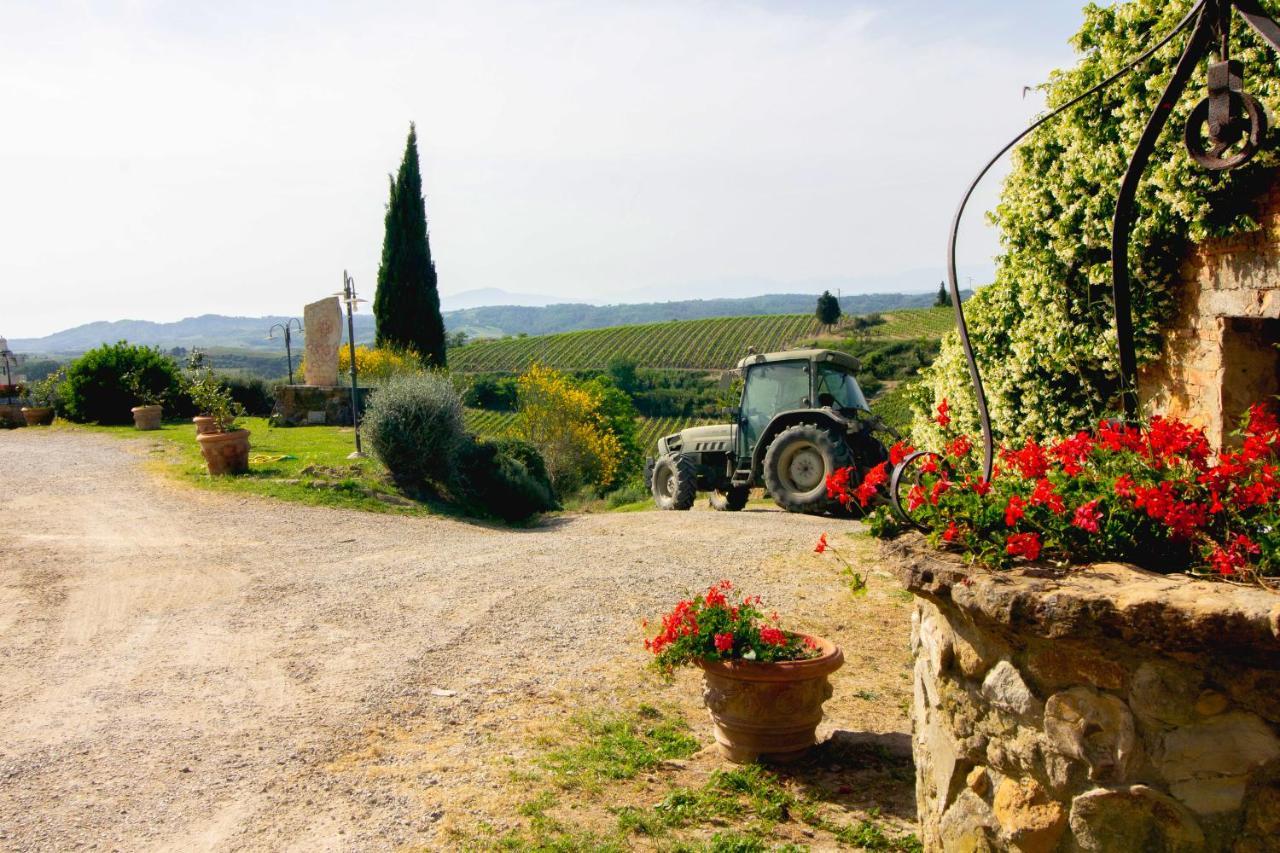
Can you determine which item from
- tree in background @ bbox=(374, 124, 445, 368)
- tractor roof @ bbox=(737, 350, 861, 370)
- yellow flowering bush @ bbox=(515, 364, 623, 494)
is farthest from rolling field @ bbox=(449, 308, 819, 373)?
tractor roof @ bbox=(737, 350, 861, 370)

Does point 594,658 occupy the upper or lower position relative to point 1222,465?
lower

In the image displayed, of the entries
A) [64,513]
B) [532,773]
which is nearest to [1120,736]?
[532,773]

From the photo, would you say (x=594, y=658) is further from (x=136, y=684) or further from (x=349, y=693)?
(x=136, y=684)

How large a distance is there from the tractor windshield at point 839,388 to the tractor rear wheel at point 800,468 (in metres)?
0.84

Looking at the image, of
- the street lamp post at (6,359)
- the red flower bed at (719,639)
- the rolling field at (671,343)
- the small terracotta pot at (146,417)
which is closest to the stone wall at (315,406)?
the small terracotta pot at (146,417)

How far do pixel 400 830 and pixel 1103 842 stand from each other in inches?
97.6

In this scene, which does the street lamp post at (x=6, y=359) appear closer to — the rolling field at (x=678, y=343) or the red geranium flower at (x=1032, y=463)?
the red geranium flower at (x=1032, y=463)

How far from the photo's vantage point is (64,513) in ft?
35.9

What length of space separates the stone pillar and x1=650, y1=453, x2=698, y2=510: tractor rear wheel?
1028 cm

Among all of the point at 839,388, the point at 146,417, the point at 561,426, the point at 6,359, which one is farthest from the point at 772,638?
the point at 6,359

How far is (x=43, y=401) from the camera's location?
73.0 feet

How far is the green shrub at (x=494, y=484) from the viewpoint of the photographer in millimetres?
13469

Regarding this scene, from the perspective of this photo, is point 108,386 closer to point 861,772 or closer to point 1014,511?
point 861,772

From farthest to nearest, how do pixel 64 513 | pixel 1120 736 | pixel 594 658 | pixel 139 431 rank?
A: pixel 139 431
pixel 64 513
pixel 594 658
pixel 1120 736
